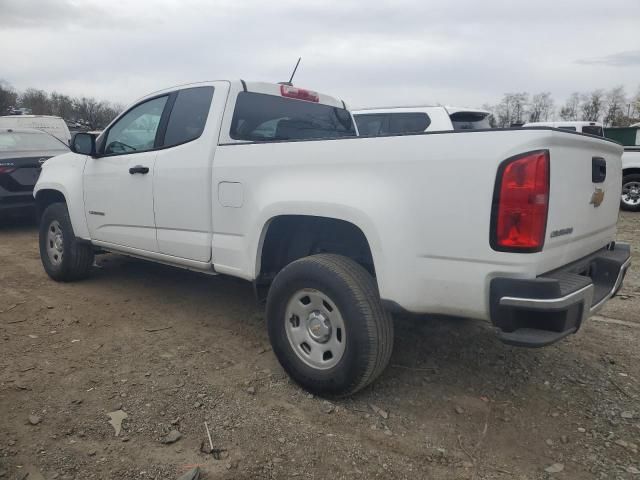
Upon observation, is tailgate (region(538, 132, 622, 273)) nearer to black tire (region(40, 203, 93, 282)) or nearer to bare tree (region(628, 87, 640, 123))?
black tire (region(40, 203, 93, 282))

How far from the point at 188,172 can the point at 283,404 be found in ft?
5.71

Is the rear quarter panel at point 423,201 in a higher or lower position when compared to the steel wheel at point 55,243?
higher

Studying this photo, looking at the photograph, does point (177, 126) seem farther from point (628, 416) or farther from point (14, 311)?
point (628, 416)

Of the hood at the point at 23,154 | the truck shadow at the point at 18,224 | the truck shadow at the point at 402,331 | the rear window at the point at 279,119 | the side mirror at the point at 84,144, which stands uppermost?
the rear window at the point at 279,119


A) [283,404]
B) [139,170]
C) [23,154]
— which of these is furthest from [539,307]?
[23,154]

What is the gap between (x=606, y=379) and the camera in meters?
3.24

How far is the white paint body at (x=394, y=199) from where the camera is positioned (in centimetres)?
230

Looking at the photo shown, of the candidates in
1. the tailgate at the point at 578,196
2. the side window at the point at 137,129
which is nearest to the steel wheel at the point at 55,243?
the side window at the point at 137,129

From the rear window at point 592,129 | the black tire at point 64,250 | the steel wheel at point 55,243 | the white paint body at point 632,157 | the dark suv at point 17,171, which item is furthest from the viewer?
the rear window at point 592,129

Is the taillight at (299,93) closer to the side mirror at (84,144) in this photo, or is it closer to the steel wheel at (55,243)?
the side mirror at (84,144)

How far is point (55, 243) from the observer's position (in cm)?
526

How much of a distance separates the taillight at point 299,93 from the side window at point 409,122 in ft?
12.8

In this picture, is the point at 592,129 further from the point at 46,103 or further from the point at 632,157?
the point at 46,103

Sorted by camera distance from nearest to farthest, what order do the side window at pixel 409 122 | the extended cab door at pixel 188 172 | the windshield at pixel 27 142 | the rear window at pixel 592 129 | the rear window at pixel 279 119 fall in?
the extended cab door at pixel 188 172, the rear window at pixel 279 119, the side window at pixel 409 122, the windshield at pixel 27 142, the rear window at pixel 592 129
